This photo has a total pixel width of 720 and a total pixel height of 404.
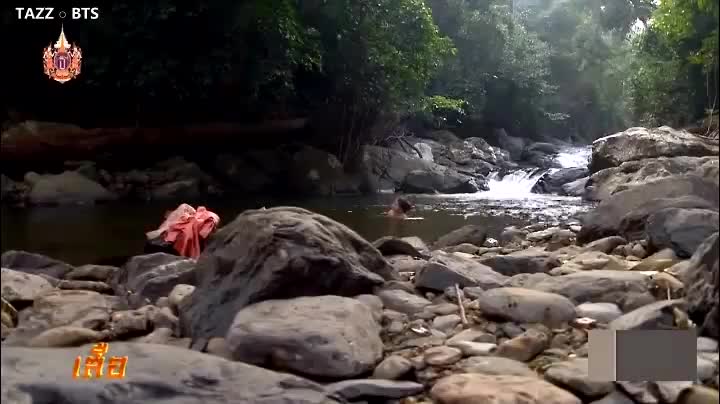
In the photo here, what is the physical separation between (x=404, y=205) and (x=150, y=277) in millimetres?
1835

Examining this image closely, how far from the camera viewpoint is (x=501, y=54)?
437cm

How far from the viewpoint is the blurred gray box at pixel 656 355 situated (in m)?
1.18

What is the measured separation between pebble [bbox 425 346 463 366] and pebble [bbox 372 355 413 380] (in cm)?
6

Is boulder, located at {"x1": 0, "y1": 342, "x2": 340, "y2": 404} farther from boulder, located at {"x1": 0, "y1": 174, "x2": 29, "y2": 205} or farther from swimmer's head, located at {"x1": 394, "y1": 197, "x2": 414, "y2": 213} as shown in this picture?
swimmer's head, located at {"x1": 394, "y1": 197, "x2": 414, "y2": 213}

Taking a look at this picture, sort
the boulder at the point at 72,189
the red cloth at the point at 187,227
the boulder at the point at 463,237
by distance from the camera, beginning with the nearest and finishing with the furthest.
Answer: the boulder at the point at 72,189
the red cloth at the point at 187,227
the boulder at the point at 463,237

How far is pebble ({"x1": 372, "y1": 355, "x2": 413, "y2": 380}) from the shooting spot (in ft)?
4.78

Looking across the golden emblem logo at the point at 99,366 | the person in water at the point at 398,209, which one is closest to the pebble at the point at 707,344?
the golden emblem logo at the point at 99,366

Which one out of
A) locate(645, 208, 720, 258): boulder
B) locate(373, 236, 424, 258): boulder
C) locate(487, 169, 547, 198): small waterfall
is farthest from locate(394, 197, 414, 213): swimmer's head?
locate(487, 169, 547, 198): small waterfall

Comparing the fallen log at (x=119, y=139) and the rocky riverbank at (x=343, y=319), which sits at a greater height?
the fallen log at (x=119, y=139)

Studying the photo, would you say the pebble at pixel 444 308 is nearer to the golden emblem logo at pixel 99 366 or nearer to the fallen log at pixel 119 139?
the golden emblem logo at pixel 99 366

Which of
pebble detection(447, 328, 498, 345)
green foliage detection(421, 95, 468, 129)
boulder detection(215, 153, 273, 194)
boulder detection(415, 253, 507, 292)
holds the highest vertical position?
green foliage detection(421, 95, 468, 129)

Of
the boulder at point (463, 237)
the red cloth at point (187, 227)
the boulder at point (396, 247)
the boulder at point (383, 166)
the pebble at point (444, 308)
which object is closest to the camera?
the pebble at point (444, 308)

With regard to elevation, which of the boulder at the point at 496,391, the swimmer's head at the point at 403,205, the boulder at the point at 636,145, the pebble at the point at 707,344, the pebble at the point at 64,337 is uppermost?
the boulder at the point at 636,145

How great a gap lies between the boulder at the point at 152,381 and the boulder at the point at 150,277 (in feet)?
2.89
